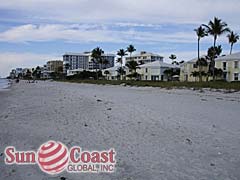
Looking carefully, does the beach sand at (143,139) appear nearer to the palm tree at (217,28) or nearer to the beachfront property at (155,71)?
the palm tree at (217,28)

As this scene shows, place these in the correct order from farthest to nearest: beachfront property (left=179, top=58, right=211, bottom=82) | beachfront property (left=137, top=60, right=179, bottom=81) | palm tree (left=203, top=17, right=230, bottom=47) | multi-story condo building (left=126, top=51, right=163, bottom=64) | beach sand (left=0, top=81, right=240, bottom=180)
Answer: multi-story condo building (left=126, top=51, right=163, bottom=64), beachfront property (left=137, top=60, right=179, bottom=81), beachfront property (left=179, top=58, right=211, bottom=82), palm tree (left=203, top=17, right=230, bottom=47), beach sand (left=0, top=81, right=240, bottom=180)

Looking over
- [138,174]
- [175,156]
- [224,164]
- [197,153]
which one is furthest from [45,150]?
[224,164]

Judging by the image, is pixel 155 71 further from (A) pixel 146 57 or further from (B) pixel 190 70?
(A) pixel 146 57

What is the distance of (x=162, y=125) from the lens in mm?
8094

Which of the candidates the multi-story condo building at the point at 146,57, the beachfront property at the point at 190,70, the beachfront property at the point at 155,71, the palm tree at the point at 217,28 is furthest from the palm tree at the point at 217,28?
the multi-story condo building at the point at 146,57

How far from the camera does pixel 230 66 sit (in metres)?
46.0

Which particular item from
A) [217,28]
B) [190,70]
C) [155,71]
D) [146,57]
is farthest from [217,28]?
[146,57]

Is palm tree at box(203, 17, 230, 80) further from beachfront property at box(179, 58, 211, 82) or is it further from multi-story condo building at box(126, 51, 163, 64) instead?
multi-story condo building at box(126, 51, 163, 64)

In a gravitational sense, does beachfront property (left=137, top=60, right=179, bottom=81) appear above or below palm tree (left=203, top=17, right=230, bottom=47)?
below

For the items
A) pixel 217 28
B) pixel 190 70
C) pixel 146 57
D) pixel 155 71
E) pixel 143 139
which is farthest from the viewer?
pixel 146 57

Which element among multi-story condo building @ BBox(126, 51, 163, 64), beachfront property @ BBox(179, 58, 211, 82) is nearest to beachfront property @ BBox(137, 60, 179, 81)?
beachfront property @ BBox(179, 58, 211, 82)

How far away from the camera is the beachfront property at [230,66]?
45.2 meters

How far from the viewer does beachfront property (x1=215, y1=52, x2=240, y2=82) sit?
4516 centimetres

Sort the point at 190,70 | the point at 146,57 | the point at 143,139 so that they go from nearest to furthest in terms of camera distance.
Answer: the point at 143,139, the point at 190,70, the point at 146,57
